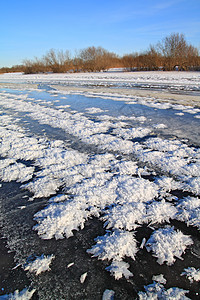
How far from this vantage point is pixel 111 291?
1232mm

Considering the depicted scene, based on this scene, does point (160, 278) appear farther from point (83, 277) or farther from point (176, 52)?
point (176, 52)

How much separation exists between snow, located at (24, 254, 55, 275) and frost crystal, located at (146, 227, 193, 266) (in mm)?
840

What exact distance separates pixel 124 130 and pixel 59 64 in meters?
46.6

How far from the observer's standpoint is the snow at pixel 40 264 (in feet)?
4.54

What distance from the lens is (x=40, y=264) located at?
4.66ft

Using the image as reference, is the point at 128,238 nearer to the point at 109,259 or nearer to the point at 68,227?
the point at 109,259

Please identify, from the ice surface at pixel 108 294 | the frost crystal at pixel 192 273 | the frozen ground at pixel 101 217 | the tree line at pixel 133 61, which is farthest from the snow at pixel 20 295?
the tree line at pixel 133 61

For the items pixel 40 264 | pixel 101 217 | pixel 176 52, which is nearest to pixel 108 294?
pixel 40 264

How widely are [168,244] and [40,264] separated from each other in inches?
42.6

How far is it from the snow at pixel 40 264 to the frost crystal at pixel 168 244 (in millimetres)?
840

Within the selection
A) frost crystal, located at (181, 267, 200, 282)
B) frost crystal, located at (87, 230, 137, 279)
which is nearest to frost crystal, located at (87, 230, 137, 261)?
frost crystal, located at (87, 230, 137, 279)

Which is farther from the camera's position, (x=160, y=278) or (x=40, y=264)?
(x=40, y=264)

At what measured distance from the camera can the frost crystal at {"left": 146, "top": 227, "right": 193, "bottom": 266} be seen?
145 cm

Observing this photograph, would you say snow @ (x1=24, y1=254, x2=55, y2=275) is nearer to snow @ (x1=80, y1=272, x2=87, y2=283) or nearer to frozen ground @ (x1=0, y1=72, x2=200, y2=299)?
frozen ground @ (x1=0, y1=72, x2=200, y2=299)
